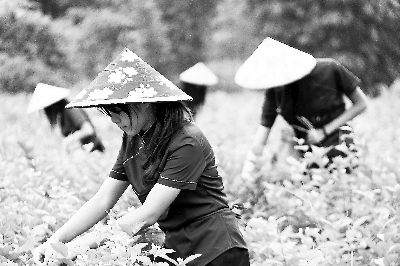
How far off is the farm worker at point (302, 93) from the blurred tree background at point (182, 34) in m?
4.47

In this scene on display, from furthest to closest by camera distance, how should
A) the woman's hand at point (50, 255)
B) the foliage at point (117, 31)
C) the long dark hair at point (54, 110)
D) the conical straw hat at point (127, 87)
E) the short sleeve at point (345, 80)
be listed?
the foliage at point (117, 31) < the long dark hair at point (54, 110) < the short sleeve at point (345, 80) < the conical straw hat at point (127, 87) < the woman's hand at point (50, 255)

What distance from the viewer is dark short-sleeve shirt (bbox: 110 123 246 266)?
67.9 inches

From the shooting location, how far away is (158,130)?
1.79 metres

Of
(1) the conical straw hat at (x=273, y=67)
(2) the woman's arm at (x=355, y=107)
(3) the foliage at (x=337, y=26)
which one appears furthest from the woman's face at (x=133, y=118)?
(3) the foliage at (x=337, y=26)

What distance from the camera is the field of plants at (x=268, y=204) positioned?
1.96m

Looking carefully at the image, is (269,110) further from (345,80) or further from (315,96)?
(345,80)

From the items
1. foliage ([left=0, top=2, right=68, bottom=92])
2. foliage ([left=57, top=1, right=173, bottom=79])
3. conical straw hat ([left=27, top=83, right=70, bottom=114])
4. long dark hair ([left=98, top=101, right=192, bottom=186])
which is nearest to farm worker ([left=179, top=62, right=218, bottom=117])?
foliage ([left=57, top=1, right=173, bottom=79])

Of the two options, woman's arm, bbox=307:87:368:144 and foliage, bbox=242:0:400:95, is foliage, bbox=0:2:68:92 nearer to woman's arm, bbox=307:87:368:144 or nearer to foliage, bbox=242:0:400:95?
foliage, bbox=242:0:400:95

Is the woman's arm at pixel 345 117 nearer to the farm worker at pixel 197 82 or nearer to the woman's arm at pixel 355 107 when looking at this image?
the woman's arm at pixel 355 107

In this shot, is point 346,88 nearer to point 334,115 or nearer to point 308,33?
point 334,115

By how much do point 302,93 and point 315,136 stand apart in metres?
0.29

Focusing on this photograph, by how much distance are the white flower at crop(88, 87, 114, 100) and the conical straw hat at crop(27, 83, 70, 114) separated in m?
3.02

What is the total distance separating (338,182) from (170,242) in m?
1.59

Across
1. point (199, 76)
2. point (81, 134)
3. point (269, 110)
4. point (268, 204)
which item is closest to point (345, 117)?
point (269, 110)
